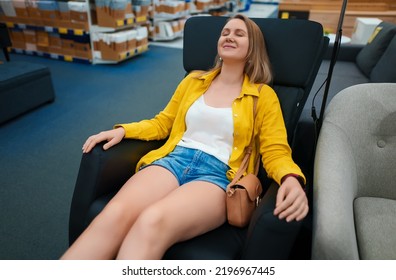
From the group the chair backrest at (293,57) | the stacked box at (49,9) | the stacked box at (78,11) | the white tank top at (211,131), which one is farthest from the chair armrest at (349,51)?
the stacked box at (49,9)

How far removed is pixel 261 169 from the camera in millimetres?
1396

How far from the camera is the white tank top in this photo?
51.2 inches

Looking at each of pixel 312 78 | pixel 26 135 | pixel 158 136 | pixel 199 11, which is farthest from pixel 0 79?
pixel 199 11

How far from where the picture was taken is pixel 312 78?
4.69ft

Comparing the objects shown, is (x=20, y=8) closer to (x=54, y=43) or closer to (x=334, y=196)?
(x=54, y=43)

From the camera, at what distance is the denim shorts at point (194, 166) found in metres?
1.23

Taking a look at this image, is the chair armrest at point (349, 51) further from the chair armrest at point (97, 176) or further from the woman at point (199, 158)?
the chair armrest at point (97, 176)

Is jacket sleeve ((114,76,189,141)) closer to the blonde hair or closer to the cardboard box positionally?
the blonde hair

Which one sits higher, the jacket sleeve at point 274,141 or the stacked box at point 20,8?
the stacked box at point 20,8

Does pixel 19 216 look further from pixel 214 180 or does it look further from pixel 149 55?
pixel 149 55

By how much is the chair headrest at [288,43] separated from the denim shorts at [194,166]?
52 centimetres

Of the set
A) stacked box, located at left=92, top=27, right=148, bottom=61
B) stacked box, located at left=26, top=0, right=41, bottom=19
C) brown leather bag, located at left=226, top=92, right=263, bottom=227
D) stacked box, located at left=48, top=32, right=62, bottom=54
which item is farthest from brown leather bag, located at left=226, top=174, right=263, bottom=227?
stacked box, located at left=26, top=0, right=41, bottom=19

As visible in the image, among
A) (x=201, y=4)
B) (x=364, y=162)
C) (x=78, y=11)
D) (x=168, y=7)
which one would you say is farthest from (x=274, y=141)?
(x=201, y=4)

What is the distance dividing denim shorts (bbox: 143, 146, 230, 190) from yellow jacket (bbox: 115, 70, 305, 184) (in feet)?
0.13
